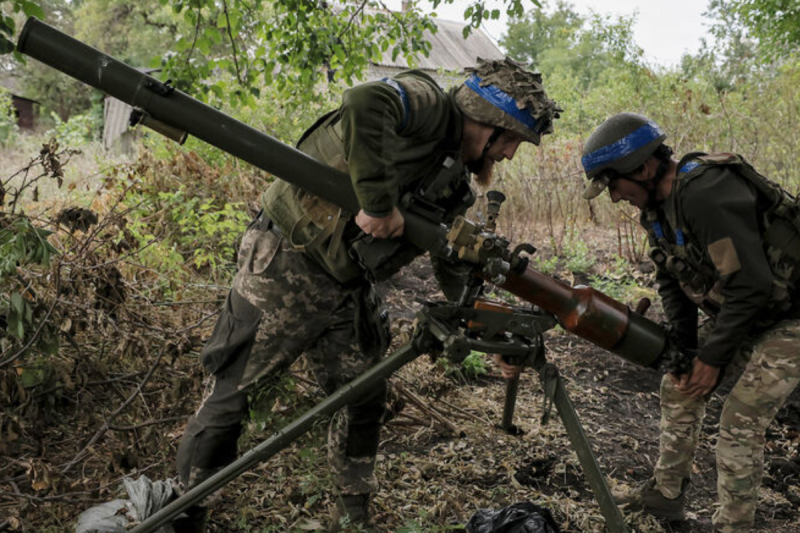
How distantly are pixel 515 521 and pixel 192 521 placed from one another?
1.41 m

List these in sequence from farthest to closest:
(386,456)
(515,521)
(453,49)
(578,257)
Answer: (453,49), (578,257), (386,456), (515,521)

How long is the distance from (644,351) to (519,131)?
1.02 metres

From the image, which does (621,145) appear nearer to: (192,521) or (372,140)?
(372,140)

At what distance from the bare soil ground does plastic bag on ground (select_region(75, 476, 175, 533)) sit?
0.24 meters

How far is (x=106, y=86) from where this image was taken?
2.08 meters

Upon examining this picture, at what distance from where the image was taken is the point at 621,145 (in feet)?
9.30

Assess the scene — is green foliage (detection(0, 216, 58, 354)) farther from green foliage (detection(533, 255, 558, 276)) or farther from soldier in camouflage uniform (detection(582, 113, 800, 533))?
green foliage (detection(533, 255, 558, 276))

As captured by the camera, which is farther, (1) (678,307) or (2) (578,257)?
(2) (578,257)

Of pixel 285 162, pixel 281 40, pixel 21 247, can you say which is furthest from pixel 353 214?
pixel 281 40

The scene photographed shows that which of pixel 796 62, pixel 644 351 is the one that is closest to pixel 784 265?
pixel 644 351

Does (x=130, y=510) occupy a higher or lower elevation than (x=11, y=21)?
→ lower

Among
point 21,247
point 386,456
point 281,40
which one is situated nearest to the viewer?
point 21,247

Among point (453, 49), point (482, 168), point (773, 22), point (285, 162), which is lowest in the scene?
point (285, 162)

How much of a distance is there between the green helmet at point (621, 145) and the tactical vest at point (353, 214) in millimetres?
719
